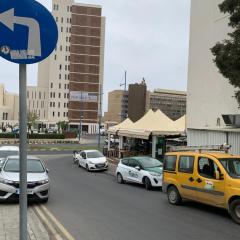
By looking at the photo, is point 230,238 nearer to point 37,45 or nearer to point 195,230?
point 195,230

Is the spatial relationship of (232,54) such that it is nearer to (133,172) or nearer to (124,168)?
(133,172)

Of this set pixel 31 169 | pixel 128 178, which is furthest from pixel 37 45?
pixel 128 178

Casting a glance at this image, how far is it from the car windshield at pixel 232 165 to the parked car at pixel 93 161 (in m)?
20.0

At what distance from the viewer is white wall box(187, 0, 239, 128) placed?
27703 millimetres

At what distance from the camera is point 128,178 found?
23.6 m

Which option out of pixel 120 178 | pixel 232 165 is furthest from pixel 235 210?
pixel 120 178

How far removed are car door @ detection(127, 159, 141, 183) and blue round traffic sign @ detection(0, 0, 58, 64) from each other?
1906cm

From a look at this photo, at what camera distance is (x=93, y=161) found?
33531mm

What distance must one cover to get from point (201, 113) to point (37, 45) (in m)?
26.9

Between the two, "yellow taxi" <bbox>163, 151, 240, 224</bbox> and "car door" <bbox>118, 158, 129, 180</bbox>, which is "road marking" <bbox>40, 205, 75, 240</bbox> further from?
"car door" <bbox>118, 158, 129, 180</bbox>

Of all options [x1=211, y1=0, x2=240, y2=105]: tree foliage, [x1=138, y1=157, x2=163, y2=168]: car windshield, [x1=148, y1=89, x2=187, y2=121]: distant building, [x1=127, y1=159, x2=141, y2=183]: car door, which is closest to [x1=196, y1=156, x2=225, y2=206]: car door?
[x1=211, y1=0, x2=240, y2=105]: tree foliage

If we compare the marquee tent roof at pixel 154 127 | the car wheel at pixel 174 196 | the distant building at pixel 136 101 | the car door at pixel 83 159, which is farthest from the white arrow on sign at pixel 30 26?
the distant building at pixel 136 101

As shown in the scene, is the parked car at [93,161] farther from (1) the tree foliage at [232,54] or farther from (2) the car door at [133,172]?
(1) the tree foliage at [232,54]

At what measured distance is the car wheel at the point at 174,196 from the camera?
15515 millimetres
